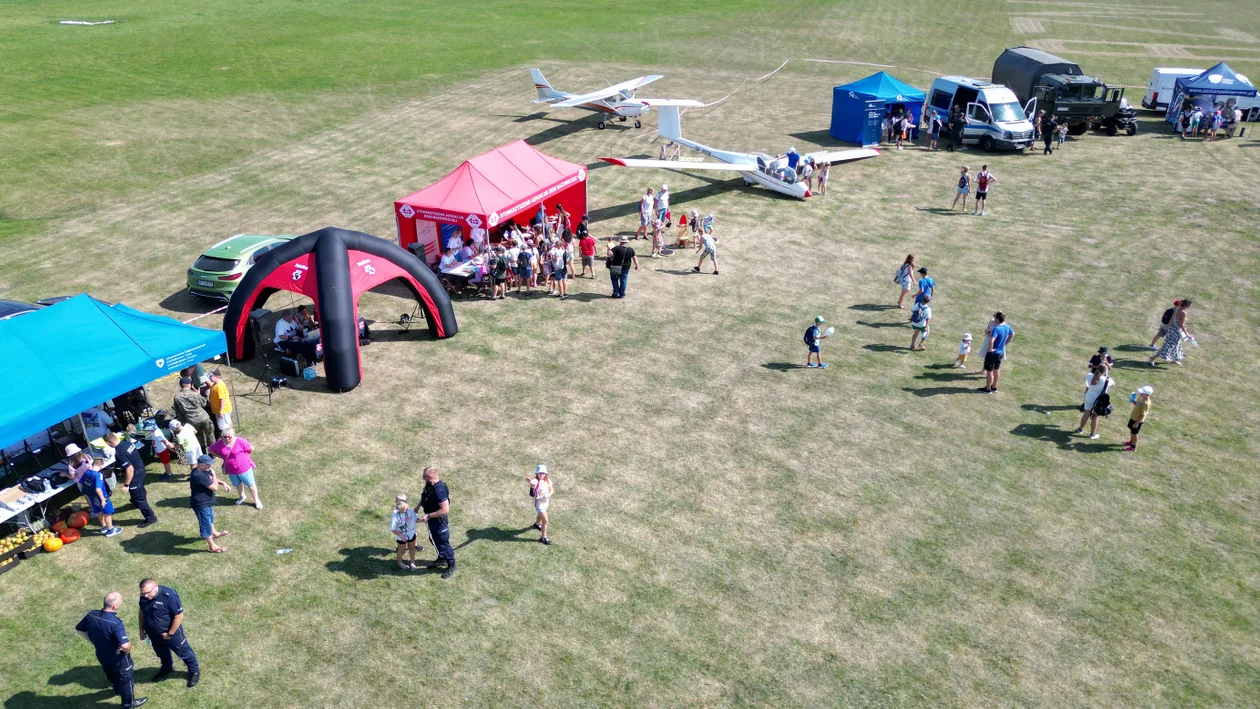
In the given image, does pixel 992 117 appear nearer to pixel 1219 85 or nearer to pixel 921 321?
pixel 1219 85

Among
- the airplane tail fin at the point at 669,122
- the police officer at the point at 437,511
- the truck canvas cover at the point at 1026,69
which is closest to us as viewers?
the police officer at the point at 437,511

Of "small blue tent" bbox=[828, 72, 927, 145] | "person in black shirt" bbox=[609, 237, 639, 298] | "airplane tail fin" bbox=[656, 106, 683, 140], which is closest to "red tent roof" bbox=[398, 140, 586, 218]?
"person in black shirt" bbox=[609, 237, 639, 298]

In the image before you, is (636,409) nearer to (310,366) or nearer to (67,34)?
(310,366)

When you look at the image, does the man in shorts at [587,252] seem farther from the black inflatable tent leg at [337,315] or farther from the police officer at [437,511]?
the police officer at [437,511]

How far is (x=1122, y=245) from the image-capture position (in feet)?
80.9

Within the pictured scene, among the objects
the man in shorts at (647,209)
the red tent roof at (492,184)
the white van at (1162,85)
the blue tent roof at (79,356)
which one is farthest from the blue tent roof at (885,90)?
the blue tent roof at (79,356)

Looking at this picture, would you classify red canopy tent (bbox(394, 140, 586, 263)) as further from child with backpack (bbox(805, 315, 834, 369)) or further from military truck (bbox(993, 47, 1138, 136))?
military truck (bbox(993, 47, 1138, 136))

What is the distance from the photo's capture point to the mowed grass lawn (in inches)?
409

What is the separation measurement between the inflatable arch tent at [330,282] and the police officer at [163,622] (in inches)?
274

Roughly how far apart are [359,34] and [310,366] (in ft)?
136

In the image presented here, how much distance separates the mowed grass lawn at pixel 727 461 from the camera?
34.1ft

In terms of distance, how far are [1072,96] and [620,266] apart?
80.1 ft

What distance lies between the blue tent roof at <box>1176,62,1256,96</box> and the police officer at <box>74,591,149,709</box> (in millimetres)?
41847

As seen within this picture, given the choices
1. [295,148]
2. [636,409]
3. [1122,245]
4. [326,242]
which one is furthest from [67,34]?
[1122,245]
